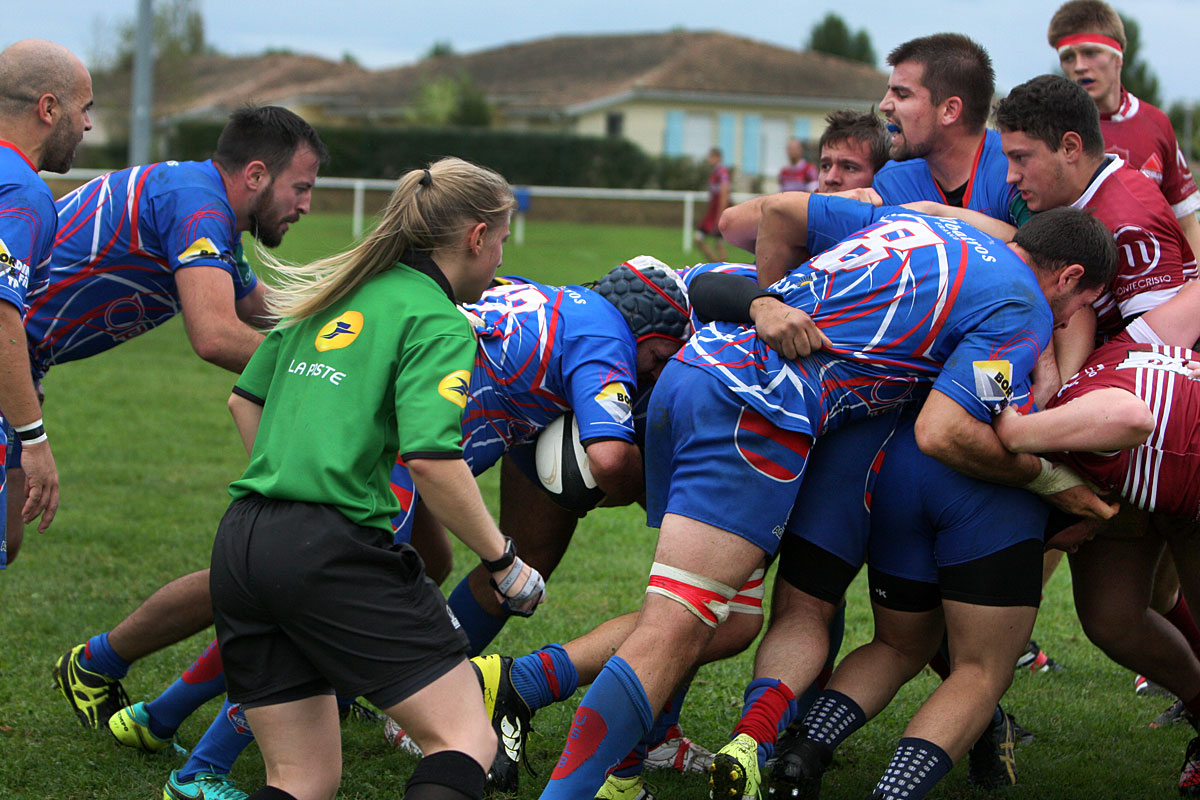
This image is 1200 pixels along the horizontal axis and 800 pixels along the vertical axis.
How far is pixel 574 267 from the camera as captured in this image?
1919 cm

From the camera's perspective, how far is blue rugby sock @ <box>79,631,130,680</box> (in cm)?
413

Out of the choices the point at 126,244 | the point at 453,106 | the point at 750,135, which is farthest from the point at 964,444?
the point at 750,135

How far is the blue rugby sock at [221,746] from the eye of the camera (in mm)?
3529

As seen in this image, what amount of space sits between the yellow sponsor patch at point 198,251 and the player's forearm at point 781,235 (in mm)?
1918

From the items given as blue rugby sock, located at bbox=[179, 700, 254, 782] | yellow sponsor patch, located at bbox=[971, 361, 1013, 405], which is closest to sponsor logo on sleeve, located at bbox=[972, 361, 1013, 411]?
yellow sponsor patch, located at bbox=[971, 361, 1013, 405]

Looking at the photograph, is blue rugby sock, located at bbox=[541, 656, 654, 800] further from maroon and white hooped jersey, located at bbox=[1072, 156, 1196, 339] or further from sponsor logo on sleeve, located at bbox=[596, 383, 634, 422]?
maroon and white hooped jersey, located at bbox=[1072, 156, 1196, 339]

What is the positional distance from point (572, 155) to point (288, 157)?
Answer: 102ft

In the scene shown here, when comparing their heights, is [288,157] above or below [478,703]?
above

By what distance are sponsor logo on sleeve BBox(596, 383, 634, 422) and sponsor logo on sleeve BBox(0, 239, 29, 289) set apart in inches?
70.5

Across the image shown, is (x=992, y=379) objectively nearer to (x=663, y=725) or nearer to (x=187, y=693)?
(x=663, y=725)

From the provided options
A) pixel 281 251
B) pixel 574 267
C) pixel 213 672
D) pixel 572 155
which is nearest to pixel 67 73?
pixel 213 672

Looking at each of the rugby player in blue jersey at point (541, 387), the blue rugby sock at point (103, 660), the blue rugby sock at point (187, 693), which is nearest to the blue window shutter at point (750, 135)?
the rugby player in blue jersey at point (541, 387)

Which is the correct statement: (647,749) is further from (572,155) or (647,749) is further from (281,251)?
(572,155)

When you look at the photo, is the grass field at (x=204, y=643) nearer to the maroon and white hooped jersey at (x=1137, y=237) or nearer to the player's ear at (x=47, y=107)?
the maroon and white hooped jersey at (x=1137, y=237)
